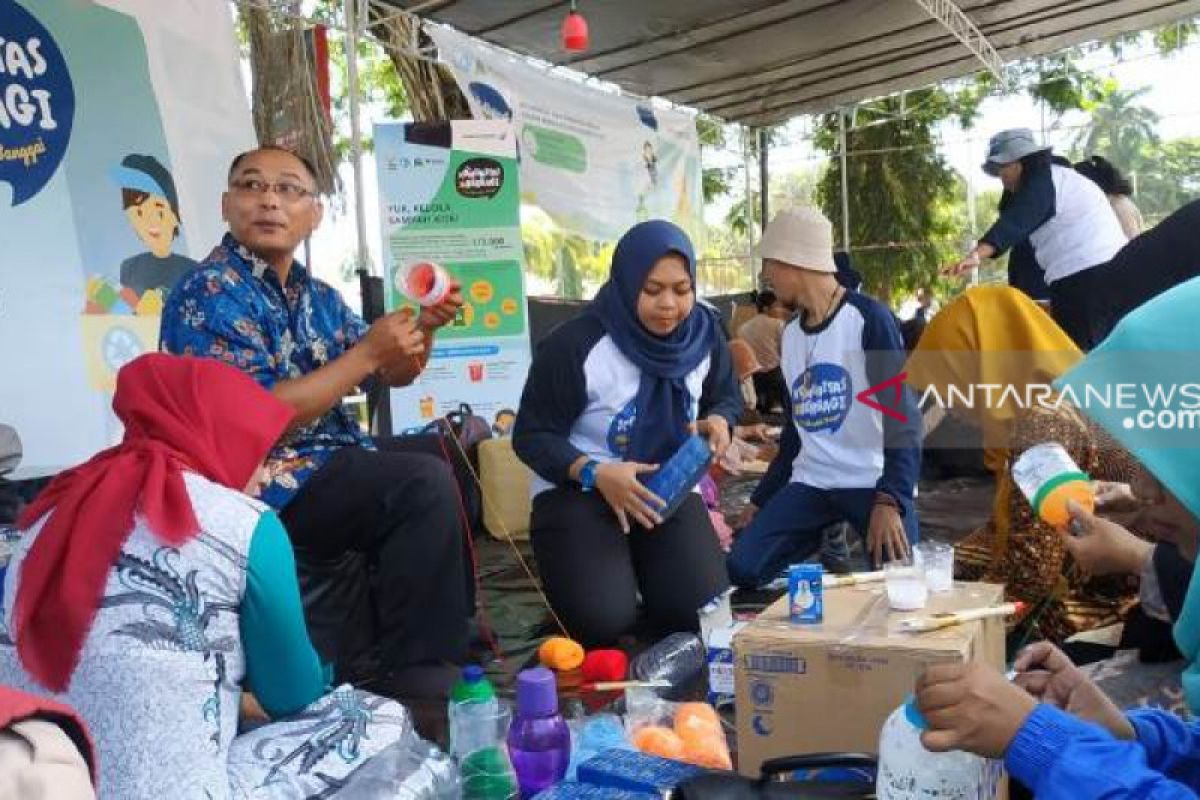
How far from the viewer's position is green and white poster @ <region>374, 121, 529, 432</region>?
5.39 m

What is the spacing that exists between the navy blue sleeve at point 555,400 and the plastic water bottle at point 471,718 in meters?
1.00

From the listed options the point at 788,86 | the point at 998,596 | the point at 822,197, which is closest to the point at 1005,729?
the point at 998,596

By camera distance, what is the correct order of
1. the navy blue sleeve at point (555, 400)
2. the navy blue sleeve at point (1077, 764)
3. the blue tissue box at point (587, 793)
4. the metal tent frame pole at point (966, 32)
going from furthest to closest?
the metal tent frame pole at point (966, 32)
the navy blue sleeve at point (555, 400)
the blue tissue box at point (587, 793)
the navy blue sleeve at point (1077, 764)

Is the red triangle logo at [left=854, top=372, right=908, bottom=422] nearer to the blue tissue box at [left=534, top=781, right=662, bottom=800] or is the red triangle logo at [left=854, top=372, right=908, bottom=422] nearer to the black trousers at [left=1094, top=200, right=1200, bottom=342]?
the black trousers at [left=1094, top=200, right=1200, bottom=342]

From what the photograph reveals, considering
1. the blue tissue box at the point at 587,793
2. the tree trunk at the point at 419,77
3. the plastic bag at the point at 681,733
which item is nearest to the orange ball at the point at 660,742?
the plastic bag at the point at 681,733

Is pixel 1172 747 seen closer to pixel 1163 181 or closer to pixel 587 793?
pixel 587 793

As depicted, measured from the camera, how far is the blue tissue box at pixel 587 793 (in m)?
1.55

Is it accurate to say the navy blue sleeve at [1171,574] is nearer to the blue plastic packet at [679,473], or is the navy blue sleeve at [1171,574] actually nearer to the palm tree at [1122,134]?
the blue plastic packet at [679,473]

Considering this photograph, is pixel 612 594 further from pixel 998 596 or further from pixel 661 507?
pixel 998 596

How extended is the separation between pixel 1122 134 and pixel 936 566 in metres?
12.3

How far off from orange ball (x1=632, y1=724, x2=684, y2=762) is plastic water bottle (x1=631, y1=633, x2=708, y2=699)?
421 mm

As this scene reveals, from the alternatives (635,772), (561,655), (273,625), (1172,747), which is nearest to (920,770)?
(1172,747)

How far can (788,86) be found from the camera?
29.5ft

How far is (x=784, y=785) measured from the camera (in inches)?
56.9
